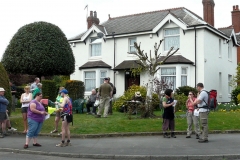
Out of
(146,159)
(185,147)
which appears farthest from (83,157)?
(185,147)

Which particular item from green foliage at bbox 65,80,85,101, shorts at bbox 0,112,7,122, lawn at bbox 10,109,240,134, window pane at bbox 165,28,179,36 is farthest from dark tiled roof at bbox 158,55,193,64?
shorts at bbox 0,112,7,122

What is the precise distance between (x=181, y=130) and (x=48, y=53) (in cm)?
1327

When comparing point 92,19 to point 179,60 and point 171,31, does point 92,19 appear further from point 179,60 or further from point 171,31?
point 179,60

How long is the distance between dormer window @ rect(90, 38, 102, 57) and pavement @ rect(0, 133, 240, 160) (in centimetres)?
1862

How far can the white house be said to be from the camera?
26172 millimetres

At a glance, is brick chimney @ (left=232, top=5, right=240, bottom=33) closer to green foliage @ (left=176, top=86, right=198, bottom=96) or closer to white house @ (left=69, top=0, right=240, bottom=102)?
white house @ (left=69, top=0, right=240, bottom=102)

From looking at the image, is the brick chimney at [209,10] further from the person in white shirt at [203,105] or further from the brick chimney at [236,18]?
the person in white shirt at [203,105]

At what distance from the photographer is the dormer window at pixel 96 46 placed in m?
31.3

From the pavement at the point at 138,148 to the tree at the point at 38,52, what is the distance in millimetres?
11235

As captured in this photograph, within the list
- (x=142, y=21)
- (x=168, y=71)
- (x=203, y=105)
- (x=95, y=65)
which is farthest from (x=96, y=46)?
(x=203, y=105)

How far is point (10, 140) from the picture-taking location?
12859 mm

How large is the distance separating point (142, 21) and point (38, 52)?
10.5 metres

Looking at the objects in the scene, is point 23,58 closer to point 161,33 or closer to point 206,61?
point 161,33

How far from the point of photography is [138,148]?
10742 mm
